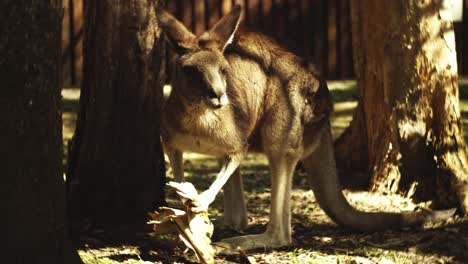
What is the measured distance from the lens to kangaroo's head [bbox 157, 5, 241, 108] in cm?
536

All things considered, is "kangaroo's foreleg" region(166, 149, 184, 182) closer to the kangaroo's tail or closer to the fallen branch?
the fallen branch

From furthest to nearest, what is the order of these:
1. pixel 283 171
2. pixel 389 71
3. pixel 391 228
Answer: pixel 389 71 < pixel 391 228 < pixel 283 171

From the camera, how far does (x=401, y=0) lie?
675 centimetres

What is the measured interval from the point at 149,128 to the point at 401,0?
211 centimetres

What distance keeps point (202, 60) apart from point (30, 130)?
1.44 meters

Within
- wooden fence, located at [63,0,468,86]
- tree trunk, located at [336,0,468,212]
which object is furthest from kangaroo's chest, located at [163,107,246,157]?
wooden fence, located at [63,0,468,86]

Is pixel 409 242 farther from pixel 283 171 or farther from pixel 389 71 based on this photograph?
pixel 389 71

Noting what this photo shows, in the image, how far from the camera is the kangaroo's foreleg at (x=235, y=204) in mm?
6336

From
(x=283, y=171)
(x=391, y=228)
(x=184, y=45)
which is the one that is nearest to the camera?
(x=184, y=45)

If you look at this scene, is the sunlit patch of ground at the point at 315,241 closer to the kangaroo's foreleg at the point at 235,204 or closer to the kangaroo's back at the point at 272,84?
the kangaroo's foreleg at the point at 235,204

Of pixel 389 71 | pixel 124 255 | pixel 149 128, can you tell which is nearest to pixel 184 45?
pixel 149 128

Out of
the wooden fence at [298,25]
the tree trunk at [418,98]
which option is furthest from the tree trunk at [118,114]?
the wooden fence at [298,25]

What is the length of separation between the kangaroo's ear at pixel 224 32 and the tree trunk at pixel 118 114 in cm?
42

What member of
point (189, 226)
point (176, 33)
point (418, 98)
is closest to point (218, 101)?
point (176, 33)
